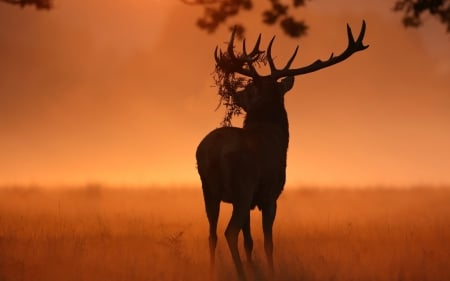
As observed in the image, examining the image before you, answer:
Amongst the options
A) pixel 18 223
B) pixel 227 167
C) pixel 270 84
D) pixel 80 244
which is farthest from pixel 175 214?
pixel 227 167

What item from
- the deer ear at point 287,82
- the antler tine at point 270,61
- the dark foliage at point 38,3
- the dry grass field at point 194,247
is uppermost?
the dark foliage at point 38,3

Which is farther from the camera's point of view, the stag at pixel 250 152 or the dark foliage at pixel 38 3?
the dark foliage at pixel 38 3

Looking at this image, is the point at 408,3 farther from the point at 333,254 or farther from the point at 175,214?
the point at 175,214

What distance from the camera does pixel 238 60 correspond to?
1197cm

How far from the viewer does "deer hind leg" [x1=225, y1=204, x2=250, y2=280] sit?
1019 centimetres

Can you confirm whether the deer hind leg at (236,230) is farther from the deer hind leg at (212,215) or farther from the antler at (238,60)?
the antler at (238,60)

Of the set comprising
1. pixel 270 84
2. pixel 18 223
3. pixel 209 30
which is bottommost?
pixel 18 223

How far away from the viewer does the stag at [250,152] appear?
407 inches

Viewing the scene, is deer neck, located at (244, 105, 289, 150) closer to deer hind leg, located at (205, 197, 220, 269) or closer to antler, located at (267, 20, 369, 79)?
antler, located at (267, 20, 369, 79)

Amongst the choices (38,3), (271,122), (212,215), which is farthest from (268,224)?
(38,3)

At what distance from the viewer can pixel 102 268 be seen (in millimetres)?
11164

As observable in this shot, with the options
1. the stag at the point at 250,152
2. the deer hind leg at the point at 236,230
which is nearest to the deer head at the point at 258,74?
the stag at the point at 250,152

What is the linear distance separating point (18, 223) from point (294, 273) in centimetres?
645

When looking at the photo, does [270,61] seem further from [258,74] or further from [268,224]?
[268,224]
